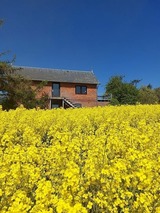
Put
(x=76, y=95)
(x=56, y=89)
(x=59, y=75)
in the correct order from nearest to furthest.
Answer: (x=56, y=89) → (x=76, y=95) → (x=59, y=75)

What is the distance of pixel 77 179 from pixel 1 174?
1.02 m

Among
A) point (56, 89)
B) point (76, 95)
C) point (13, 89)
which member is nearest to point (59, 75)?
point (56, 89)

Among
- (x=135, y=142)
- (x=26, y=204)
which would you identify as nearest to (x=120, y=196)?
(x=26, y=204)

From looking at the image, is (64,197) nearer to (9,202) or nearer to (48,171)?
(9,202)

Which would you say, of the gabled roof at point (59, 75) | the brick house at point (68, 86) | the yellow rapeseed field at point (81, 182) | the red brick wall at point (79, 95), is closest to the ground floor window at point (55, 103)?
the brick house at point (68, 86)

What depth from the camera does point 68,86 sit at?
41.4 m

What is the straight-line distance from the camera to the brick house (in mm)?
40375

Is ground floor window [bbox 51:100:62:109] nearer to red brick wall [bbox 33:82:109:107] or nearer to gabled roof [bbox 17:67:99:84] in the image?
red brick wall [bbox 33:82:109:107]

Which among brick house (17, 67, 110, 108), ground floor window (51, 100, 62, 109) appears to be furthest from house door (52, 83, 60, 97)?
ground floor window (51, 100, 62, 109)

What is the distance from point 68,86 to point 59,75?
7.20 ft

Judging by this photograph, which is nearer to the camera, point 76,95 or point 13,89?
point 13,89

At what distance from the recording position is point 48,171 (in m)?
4.55

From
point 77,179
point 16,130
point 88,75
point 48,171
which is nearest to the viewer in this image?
point 77,179

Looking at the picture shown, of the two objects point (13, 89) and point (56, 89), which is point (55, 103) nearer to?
point (56, 89)
